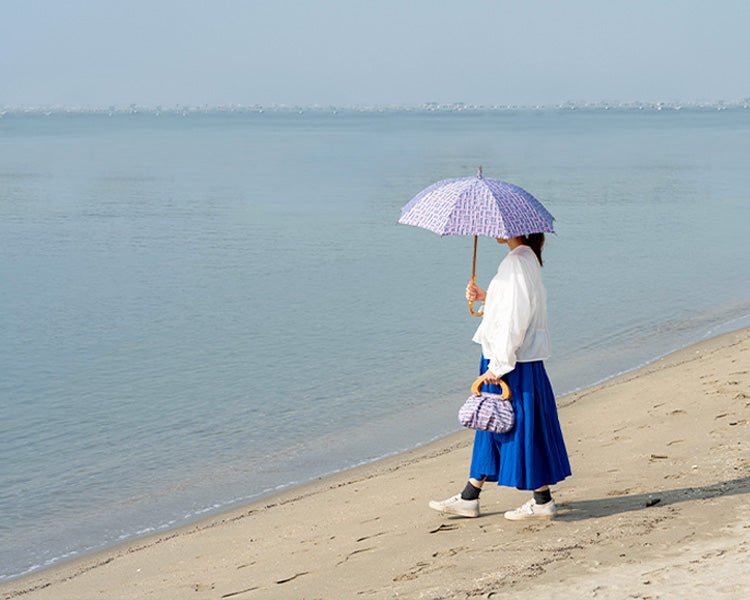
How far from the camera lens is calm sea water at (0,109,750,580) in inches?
356

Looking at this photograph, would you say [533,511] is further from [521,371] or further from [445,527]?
[521,371]

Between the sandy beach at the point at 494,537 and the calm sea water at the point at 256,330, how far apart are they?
42.4 inches

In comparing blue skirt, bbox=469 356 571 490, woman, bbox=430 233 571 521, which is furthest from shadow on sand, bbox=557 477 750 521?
blue skirt, bbox=469 356 571 490

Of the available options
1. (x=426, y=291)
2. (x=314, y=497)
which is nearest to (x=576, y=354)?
(x=426, y=291)

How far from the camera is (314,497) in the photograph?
7.77 m

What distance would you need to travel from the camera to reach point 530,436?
538 cm

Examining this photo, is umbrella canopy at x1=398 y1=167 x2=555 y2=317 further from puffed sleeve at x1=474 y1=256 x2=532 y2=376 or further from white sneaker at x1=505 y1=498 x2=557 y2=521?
white sneaker at x1=505 y1=498 x2=557 y2=521

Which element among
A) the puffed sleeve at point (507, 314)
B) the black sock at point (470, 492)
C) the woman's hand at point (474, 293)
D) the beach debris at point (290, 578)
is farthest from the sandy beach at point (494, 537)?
the woman's hand at point (474, 293)

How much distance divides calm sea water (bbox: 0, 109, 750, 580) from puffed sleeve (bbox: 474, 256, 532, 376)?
3.83 m

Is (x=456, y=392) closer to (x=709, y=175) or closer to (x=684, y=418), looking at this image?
(x=684, y=418)

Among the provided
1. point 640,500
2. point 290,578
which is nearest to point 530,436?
point 640,500

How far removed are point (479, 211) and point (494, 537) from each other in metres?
1.85

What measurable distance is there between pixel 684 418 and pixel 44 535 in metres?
5.26

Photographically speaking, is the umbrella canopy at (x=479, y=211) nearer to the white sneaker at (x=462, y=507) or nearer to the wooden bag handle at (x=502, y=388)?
the wooden bag handle at (x=502, y=388)
